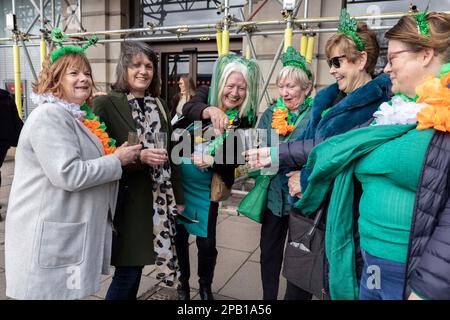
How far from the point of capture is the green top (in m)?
1.15

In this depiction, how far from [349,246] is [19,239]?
154 cm

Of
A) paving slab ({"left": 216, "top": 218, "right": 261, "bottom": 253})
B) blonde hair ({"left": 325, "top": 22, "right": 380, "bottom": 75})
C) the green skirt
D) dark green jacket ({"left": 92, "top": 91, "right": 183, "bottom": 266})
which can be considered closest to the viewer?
blonde hair ({"left": 325, "top": 22, "right": 380, "bottom": 75})

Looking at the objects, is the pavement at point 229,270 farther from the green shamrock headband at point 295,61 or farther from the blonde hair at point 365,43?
the blonde hair at point 365,43

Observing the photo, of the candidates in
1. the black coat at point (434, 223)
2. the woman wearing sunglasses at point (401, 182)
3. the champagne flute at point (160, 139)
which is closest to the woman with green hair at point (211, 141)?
the champagne flute at point (160, 139)

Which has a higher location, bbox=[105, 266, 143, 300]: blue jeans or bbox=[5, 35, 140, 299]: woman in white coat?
bbox=[5, 35, 140, 299]: woman in white coat

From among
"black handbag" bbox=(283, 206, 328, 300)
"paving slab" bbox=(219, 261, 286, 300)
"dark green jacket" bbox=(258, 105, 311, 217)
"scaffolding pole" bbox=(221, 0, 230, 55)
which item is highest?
"scaffolding pole" bbox=(221, 0, 230, 55)

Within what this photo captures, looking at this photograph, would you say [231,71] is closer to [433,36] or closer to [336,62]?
[336,62]

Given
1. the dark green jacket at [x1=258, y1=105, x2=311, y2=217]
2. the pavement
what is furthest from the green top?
the pavement

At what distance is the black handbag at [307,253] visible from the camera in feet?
5.51

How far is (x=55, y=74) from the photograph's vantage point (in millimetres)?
1705

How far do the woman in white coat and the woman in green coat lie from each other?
23 centimetres

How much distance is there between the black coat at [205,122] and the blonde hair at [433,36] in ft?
4.26

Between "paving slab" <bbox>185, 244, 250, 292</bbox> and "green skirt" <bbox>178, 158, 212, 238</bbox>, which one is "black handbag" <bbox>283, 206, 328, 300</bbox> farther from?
"paving slab" <bbox>185, 244, 250, 292</bbox>
